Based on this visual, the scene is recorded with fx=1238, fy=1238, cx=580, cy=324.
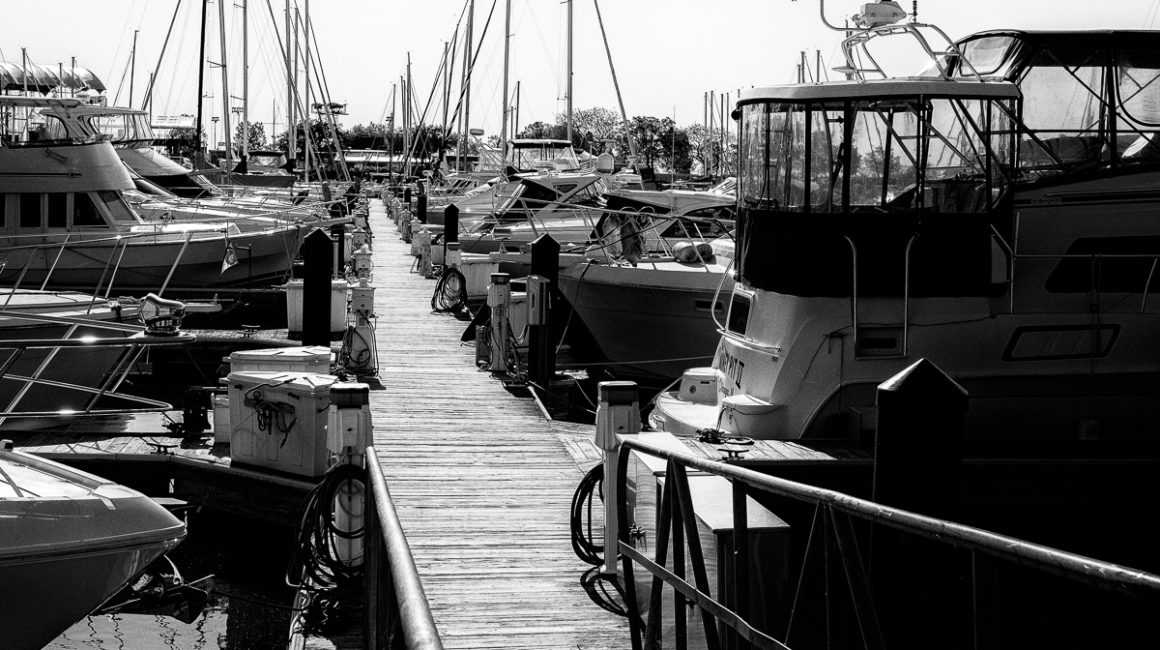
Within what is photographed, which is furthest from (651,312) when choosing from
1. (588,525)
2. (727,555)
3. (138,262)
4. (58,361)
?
(727,555)

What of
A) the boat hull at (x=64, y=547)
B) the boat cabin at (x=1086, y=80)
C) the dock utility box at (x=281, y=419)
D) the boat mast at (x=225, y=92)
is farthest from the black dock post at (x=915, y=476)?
the boat mast at (x=225, y=92)

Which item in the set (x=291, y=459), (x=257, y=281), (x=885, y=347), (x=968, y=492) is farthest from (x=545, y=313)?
(x=257, y=281)

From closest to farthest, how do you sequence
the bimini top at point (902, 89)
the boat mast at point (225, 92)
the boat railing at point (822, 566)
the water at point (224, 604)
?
the boat railing at point (822, 566)
the bimini top at point (902, 89)
the water at point (224, 604)
the boat mast at point (225, 92)

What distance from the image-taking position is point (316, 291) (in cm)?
1619

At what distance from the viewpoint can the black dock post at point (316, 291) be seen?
52.0 feet

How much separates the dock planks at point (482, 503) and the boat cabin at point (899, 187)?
9.05 feet

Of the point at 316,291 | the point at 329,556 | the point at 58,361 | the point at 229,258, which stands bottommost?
the point at 329,556

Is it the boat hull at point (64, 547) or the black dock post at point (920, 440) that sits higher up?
the black dock post at point (920, 440)

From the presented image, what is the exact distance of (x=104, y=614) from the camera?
32.2 feet

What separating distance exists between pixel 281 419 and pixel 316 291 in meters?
5.72

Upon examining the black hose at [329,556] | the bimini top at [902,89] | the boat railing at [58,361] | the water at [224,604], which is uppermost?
the bimini top at [902,89]

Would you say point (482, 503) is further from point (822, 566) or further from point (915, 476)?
point (822, 566)

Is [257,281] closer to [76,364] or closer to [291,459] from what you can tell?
[76,364]

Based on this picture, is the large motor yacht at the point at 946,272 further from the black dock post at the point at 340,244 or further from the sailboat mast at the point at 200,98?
the sailboat mast at the point at 200,98
